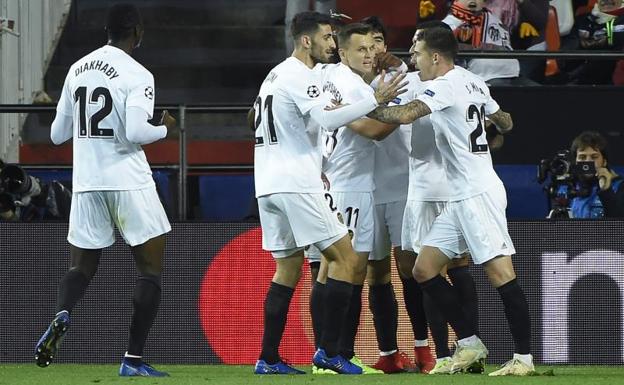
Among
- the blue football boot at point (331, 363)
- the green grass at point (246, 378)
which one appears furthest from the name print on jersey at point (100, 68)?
the blue football boot at point (331, 363)

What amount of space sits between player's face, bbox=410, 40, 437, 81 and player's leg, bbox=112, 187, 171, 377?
173 cm

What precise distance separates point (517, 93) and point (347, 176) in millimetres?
2730

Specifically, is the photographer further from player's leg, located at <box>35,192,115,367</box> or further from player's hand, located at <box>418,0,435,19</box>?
player's leg, located at <box>35,192,115,367</box>

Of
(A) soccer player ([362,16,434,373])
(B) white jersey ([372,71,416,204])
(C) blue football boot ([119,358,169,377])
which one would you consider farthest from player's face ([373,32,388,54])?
(C) blue football boot ([119,358,169,377])

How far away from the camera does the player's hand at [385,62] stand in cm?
995

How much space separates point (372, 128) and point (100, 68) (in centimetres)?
167

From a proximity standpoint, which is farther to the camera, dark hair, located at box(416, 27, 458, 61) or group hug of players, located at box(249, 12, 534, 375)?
dark hair, located at box(416, 27, 458, 61)

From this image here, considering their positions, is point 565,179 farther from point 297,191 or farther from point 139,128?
point 139,128

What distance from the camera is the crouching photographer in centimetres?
1134

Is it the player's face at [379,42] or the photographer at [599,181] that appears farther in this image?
the photographer at [599,181]

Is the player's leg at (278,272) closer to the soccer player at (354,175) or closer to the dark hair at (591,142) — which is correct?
the soccer player at (354,175)

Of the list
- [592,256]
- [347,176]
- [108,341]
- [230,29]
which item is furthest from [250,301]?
[230,29]

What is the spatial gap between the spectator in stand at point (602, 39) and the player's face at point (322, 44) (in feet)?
14.9

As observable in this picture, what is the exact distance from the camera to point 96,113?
8984 millimetres
